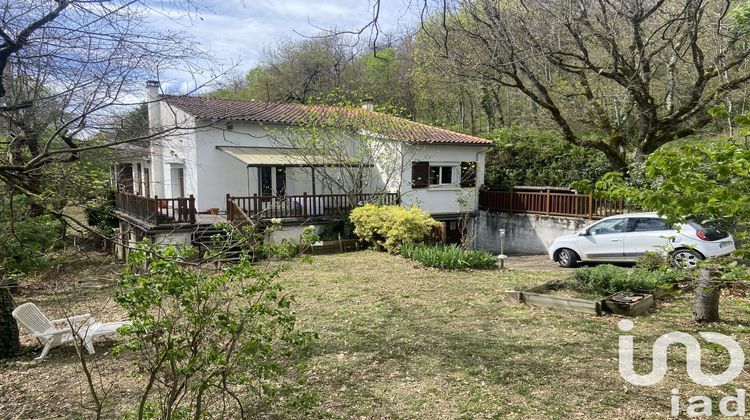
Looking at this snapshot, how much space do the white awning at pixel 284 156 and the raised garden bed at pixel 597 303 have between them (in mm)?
11239

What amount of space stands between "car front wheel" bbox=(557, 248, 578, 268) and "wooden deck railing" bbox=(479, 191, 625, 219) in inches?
147

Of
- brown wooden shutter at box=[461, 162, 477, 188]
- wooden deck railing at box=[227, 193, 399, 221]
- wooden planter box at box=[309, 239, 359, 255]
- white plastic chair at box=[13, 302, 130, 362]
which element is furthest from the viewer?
brown wooden shutter at box=[461, 162, 477, 188]

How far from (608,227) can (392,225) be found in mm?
6180

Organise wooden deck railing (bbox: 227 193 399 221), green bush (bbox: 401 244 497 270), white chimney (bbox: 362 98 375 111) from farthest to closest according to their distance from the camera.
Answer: white chimney (bbox: 362 98 375 111) < wooden deck railing (bbox: 227 193 399 221) < green bush (bbox: 401 244 497 270)

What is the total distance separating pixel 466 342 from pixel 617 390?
2088 millimetres

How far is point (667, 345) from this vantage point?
627cm

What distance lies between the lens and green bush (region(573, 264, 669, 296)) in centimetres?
855

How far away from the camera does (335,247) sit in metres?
16.7

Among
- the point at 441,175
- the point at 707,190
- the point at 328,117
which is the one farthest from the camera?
the point at 441,175

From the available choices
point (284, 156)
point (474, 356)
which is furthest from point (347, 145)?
point (474, 356)

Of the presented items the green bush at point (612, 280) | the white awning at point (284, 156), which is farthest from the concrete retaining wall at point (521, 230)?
the green bush at point (612, 280)

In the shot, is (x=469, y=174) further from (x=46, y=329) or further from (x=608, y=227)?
(x=46, y=329)

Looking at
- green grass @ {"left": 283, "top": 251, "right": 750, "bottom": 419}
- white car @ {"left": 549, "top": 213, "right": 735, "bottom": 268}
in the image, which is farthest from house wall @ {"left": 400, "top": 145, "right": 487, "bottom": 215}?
green grass @ {"left": 283, "top": 251, "right": 750, "bottom": 419}

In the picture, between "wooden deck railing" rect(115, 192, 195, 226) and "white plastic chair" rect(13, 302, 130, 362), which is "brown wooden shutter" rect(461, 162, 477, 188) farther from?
"white plastic chair" rect(13, 302, 130, 362)
